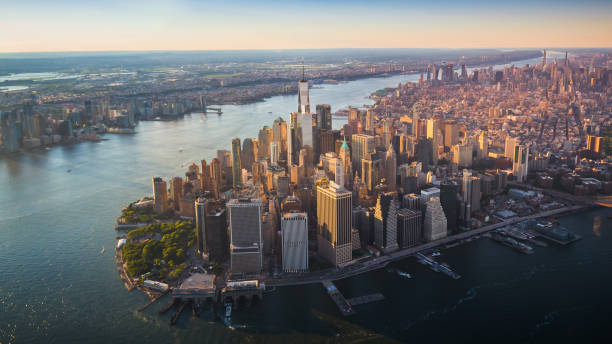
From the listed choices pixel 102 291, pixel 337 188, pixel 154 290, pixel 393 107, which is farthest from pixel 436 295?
pixel 393 107

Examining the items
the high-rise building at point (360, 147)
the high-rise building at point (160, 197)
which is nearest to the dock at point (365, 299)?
the high-rise building at point (160, 197)

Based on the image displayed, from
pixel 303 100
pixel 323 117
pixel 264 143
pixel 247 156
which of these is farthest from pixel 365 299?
pixel 323 117

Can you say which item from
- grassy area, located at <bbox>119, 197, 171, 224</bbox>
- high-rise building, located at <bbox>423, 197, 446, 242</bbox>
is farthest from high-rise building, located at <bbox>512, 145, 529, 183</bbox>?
grassy area, located at <bbox>119, 197, 171, 224</bbox>

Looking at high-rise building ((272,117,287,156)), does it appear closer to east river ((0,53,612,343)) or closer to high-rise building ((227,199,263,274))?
east river ((0,53,612,343))

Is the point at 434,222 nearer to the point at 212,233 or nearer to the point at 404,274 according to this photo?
the point at 404,274

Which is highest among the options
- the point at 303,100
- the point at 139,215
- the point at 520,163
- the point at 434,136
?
the point at 303,100
